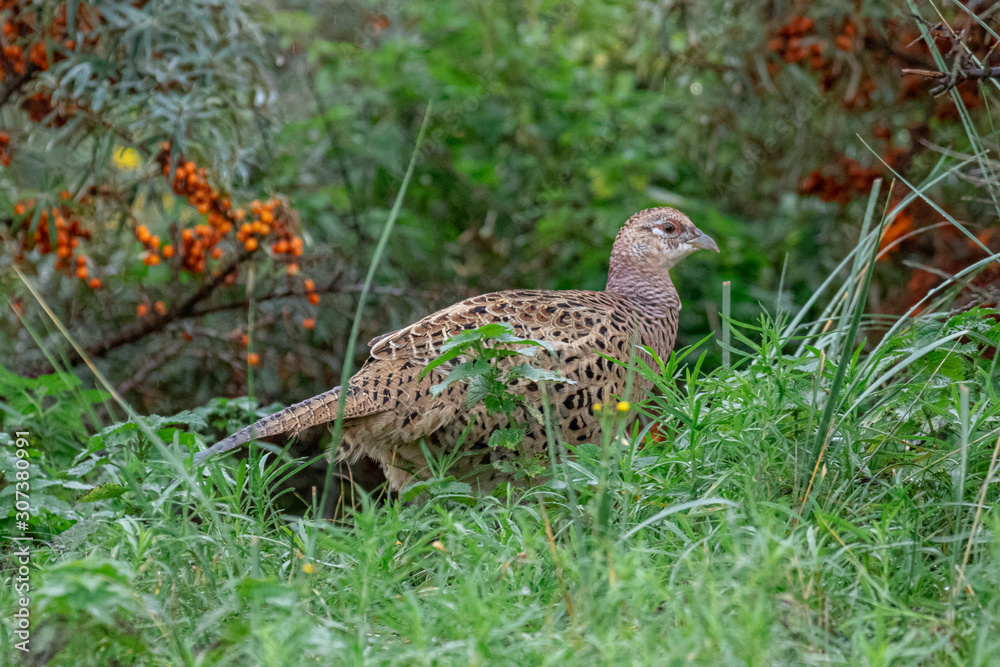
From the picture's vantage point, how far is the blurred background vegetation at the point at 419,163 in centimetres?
376

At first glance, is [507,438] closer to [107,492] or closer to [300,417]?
[300,417]

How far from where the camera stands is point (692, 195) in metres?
6.26

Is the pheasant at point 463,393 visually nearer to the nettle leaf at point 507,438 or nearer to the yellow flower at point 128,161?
the nettle leaf at point 507,438

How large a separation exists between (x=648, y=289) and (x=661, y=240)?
0.24 m

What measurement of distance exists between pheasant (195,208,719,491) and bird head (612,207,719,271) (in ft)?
1.49

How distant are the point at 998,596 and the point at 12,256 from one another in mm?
3867

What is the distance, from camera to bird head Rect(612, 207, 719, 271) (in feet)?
13.0

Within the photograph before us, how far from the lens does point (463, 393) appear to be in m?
3.09

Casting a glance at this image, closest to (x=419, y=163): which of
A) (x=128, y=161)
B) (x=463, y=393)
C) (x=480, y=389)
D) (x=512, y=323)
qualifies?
(x=128, y=161)

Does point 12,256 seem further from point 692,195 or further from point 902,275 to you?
point 902,275

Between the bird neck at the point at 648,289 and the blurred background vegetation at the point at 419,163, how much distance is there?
0.88 m

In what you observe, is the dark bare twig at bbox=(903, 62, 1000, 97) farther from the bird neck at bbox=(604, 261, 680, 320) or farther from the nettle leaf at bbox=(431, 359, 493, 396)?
the bird neck at bbox=(604, 261, 680, 320)

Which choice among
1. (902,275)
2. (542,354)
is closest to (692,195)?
(902,275)

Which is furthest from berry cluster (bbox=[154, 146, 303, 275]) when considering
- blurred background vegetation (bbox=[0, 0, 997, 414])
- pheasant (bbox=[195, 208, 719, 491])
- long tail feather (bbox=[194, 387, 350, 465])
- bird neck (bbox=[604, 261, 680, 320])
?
bird neck (bbox=[604, 261, 680, 320])
